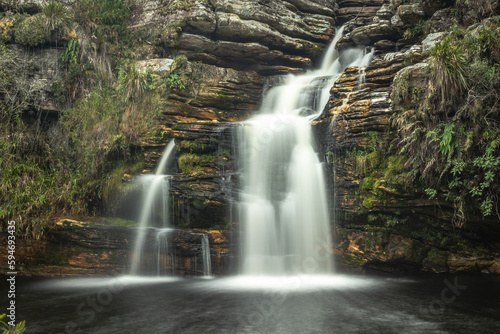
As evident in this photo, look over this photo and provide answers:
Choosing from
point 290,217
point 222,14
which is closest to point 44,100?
point 222,14

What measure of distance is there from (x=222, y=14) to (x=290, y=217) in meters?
9.51

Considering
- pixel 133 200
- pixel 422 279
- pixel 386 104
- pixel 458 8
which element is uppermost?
pixel 458 8

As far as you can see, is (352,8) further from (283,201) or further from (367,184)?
(283,201)

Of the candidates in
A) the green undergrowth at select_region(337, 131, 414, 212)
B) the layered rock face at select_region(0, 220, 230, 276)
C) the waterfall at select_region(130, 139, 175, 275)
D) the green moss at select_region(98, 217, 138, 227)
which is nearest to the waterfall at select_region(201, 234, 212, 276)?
the layered rock face at select_region(0, 220, 230, 276)

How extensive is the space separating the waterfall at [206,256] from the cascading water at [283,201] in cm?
95

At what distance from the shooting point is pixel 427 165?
7.41 meters

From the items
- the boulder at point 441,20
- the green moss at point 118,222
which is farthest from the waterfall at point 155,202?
the boulder at point 441,20

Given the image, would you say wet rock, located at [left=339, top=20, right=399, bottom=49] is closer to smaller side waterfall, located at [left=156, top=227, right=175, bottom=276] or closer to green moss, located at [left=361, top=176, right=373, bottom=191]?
green moss, located at [left=361, top=176, right=373, bottom=191]

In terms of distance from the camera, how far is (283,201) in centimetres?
931

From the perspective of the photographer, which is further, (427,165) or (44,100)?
(44,100)

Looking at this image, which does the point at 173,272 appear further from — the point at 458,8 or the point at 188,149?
the point at 458,8

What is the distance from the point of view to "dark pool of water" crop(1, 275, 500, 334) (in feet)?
17.2

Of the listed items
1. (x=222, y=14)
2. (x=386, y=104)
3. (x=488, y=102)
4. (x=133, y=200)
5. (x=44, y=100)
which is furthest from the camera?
(x=222, y=14)

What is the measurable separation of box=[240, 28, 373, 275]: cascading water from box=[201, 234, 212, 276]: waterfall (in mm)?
948
